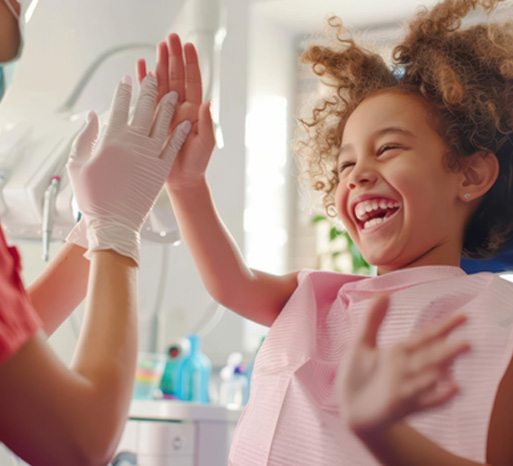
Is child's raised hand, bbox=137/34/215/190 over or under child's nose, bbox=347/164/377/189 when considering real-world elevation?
over

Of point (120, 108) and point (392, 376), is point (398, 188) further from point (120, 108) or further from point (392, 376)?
point (392, 376)

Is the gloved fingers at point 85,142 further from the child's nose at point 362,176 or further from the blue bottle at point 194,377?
the blue bottle at point 194,377

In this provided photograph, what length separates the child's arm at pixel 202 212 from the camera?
49.5 inches

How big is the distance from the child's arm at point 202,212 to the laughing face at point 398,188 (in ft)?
0.53

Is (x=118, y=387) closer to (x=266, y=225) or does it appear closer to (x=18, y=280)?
(x=18, y=280)

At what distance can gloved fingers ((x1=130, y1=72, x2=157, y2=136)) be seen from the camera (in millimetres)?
1142

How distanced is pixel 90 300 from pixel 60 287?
307mm

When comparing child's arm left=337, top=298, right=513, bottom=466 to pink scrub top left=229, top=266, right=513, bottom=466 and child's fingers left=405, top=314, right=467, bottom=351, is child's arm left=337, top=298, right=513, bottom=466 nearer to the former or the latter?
child's fingers left=405, top=314, right=467, bottom=351

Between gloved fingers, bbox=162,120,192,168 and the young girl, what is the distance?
32 millimetres

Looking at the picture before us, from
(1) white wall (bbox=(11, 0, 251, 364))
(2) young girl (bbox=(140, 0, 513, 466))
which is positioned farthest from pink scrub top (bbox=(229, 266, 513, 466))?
(1) white wall (bbox=(11, 0, 251, 364))

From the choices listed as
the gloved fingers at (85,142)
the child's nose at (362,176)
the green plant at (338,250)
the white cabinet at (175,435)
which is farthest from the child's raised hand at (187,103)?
the green plant at (338,250)

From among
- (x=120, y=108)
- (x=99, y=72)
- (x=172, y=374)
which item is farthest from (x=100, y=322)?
(x=172, y=374)

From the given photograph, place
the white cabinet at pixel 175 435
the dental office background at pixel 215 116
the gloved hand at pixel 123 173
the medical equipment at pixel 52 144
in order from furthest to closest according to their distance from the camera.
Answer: the white cabinet at pixel 175 435
the dental office background at pixel 215 116
the medical equipment at pixel 52 144
the gloved hand at pixel 123 173

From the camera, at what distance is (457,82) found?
51.9 inches
